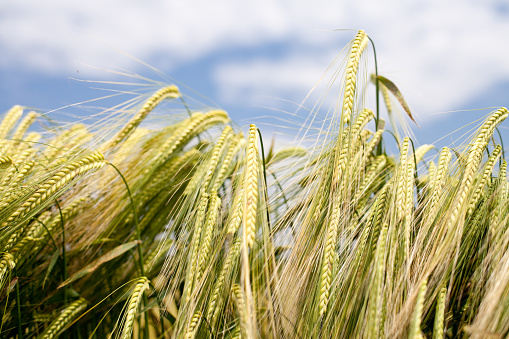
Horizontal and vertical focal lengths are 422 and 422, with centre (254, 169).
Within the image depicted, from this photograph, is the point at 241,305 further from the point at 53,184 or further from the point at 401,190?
the point at 53,184

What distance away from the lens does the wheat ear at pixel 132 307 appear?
89 cm

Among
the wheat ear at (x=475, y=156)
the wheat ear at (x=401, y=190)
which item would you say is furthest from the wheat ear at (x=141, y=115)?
the wheat ear at (x=475, y=156)

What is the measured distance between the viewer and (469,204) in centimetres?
100

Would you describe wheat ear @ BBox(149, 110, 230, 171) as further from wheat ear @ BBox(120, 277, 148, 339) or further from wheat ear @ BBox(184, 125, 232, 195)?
Result: wheat ear @ BBox(120, 277, 148, 339)

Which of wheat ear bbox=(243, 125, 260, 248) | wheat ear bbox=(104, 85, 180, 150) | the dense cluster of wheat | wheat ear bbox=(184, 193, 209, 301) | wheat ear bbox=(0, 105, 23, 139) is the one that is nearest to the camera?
wheat ear bbox=(243, 125, 260, 248)

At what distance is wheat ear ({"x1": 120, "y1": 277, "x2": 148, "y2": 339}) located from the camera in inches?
35.1

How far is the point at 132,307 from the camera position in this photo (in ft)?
3.03

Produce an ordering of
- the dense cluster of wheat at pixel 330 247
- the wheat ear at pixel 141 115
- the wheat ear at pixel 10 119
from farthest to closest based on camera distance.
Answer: the wheat ear at pixel 10 119, the wheat ear at pixel 141 115, the dense cluster of wheat at pixel 330 247

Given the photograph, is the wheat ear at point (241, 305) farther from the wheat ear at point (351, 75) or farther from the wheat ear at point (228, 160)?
the wheat ear at point (351, 75)

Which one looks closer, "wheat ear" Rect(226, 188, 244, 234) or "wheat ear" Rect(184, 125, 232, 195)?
"wheat ear" Rect(226, 188, 244, 234)

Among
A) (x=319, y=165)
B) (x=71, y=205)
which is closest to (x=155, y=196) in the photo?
(x=71, y=205)

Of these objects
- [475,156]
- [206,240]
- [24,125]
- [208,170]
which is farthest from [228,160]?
[24,125]

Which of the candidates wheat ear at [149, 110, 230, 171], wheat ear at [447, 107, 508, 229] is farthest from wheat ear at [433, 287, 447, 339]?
wheat ear at [149, 110, 230, 171]

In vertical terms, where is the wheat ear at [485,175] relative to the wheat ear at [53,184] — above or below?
above
